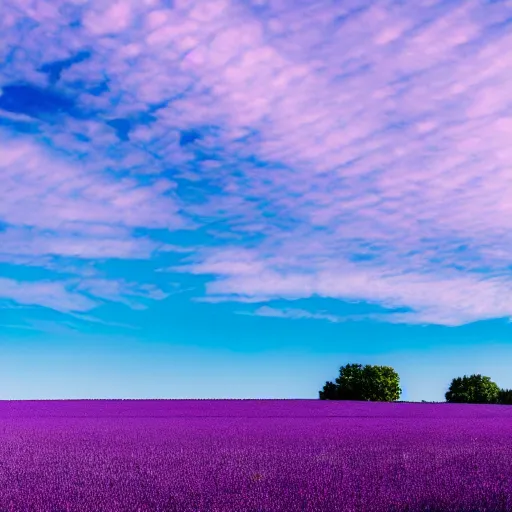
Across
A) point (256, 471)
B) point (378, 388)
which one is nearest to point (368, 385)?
point (378, 388)

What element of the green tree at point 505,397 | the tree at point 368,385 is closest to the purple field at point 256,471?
the tree at point 368,385

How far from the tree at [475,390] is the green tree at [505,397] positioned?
0.46 feet

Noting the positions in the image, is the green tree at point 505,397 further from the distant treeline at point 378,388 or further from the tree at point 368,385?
the tree at point 368,385

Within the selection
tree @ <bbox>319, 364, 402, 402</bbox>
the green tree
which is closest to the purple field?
tree @ <bbox>319, 364, 402, 402</bbox>

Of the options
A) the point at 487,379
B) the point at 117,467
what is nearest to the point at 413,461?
the point at 117,467

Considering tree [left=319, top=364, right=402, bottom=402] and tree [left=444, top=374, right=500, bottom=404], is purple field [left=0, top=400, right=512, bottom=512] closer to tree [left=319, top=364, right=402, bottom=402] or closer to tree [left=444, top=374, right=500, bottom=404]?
tree [left=319, top=364, right=402, bottom=402]

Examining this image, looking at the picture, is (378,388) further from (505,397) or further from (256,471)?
(256,471)

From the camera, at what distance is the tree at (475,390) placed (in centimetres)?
3128

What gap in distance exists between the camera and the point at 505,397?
1223 inches

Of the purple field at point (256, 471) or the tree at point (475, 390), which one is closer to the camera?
the purple field at point (256, 471)

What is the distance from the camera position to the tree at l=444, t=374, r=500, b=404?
3128cm

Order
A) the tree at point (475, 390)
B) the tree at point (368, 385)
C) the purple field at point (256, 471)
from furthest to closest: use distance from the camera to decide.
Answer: the tree at point (475, 390) → the tree at point (368, 385) → the purple field at point (256, 471)

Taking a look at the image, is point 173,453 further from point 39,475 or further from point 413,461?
point 413,461

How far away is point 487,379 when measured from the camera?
31609 mm
